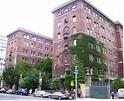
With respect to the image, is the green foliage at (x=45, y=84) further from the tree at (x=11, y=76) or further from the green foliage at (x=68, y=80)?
the tree at (x=11, y=76)

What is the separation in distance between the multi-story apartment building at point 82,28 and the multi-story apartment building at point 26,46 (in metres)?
19.9

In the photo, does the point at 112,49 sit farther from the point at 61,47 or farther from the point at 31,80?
the point at 31,80

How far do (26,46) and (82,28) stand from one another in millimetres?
30872

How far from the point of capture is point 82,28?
4644 centimetres

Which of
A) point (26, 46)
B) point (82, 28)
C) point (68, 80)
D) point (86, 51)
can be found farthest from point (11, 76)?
point (82, 28)

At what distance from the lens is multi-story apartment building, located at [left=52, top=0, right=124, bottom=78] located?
47.8m

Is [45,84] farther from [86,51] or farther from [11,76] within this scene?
[11,76]

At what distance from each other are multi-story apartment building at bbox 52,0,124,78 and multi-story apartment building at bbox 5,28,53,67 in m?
19.9

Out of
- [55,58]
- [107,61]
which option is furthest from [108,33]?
[55,58]

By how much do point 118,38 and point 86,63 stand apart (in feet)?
80.1

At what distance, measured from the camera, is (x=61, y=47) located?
50.1m

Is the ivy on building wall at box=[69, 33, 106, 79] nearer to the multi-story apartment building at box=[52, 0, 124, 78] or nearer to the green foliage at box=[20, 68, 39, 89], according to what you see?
the multi-story apartment building at box=[52, 0, 124, 78]

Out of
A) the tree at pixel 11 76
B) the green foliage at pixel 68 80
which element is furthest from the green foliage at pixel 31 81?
the tree at pixel 11 76

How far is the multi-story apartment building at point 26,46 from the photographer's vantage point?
6794 centimetres
